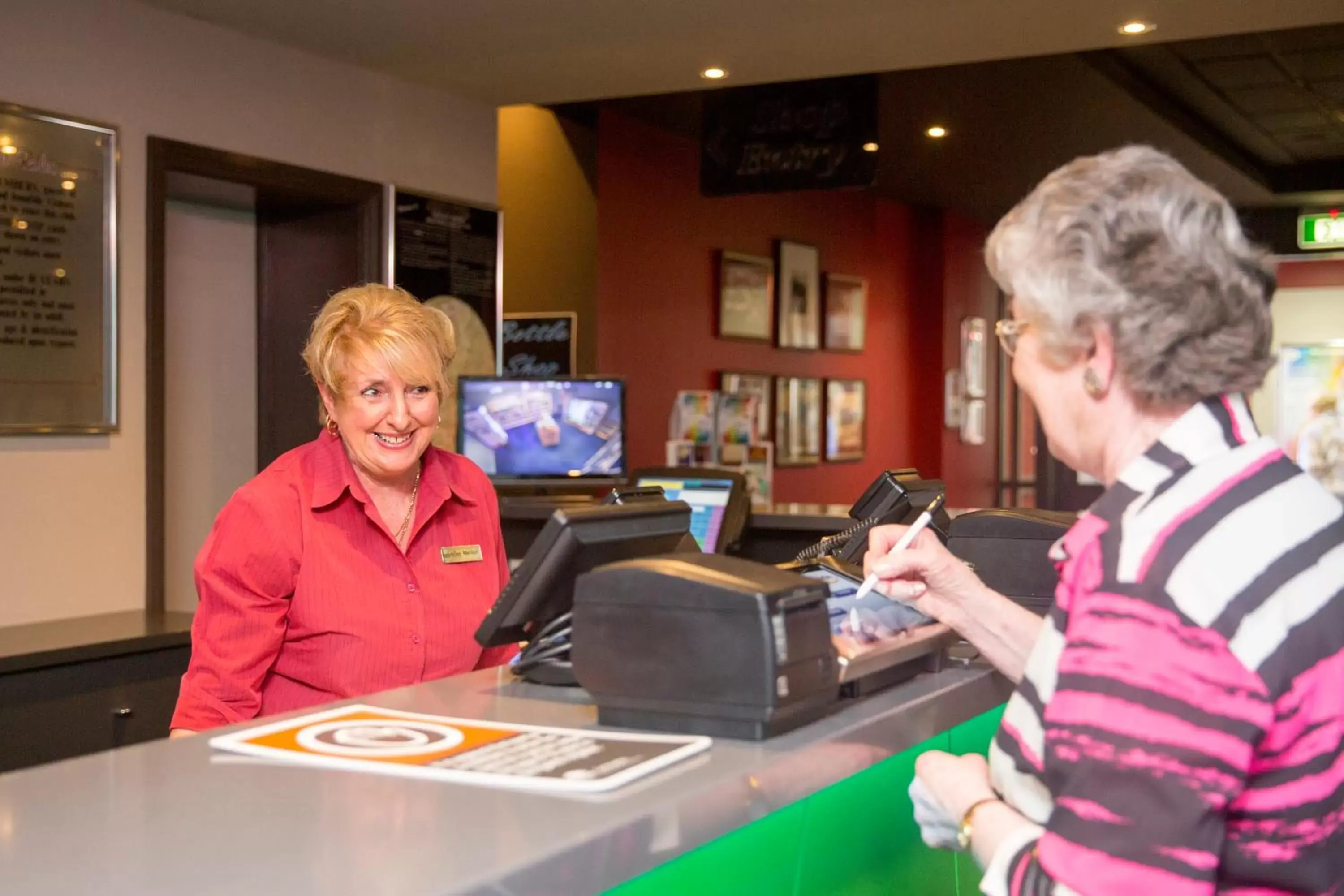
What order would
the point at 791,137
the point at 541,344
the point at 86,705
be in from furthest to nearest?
1. the point at 541,344
2. the point at 791,137
3. the point at 86,705

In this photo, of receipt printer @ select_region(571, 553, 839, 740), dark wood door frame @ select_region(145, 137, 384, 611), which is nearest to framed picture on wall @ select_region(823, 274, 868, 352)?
dark wood door frame @ select_region(145, 137, 384, 611)

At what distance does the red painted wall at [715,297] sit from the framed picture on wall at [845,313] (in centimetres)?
9

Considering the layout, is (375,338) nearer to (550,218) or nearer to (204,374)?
(204,374)

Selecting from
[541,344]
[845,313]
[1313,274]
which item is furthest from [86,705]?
[1313,274]

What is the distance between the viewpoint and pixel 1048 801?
4.03ft

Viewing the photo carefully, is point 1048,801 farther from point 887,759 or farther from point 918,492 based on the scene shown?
point 918,492

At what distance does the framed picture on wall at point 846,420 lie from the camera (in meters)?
10.3

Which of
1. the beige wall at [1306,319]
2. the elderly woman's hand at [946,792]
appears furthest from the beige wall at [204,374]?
the beige wall at [1306,319]

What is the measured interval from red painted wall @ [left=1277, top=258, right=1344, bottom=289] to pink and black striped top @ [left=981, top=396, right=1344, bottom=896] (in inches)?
455

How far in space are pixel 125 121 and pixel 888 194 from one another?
7.45 metres

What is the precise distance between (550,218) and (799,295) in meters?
2.75

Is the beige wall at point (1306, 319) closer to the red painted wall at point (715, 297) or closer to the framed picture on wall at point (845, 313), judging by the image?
the red painted wall at point (715, 297)

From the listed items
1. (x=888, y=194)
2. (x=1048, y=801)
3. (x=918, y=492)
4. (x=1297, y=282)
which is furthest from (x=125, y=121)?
(x=1297, y=282)

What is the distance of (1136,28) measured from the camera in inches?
200
